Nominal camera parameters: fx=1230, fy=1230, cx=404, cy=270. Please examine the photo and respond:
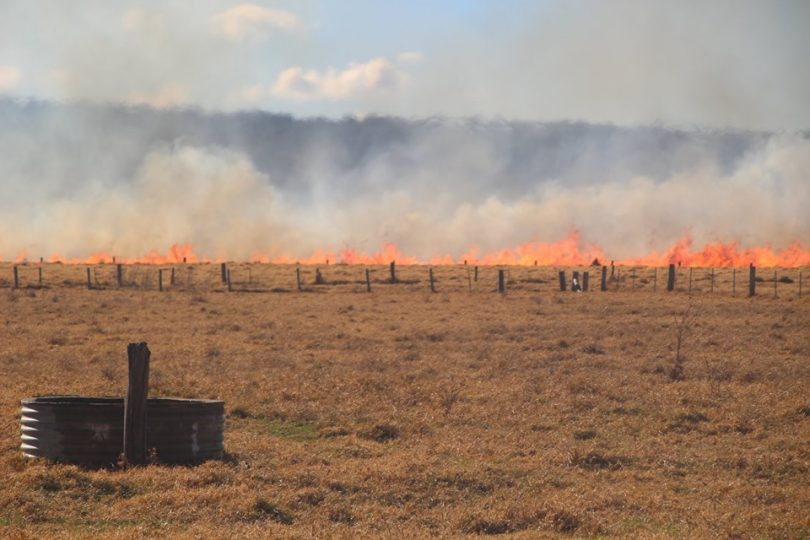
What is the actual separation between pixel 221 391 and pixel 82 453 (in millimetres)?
7802

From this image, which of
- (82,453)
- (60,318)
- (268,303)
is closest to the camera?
(82,453)

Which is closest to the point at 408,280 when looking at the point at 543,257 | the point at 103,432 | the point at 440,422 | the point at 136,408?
the point at 543,257

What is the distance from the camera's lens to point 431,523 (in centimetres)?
1480

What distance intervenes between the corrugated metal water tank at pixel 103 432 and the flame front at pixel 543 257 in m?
77.9

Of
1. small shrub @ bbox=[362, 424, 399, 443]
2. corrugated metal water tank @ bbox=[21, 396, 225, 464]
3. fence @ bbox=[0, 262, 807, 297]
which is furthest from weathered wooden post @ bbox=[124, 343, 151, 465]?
fence @ bbox=[0, 262, 807, 297]

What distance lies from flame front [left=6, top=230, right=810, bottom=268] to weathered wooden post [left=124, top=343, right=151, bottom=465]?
7864 centimetres

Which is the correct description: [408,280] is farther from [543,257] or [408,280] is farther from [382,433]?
[382,433]

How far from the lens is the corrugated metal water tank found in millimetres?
16859

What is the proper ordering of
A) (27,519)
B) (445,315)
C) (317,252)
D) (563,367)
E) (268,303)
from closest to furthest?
(27,519) → (563,367) → (445,315) → (268,303) → (317,252)

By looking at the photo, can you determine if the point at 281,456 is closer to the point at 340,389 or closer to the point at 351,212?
the point at 340,389

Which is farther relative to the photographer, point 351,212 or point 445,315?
point 351,212

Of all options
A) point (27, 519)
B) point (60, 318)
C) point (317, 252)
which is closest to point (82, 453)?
point (27, 519)

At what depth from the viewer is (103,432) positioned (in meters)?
16.9

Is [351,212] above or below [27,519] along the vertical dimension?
above
